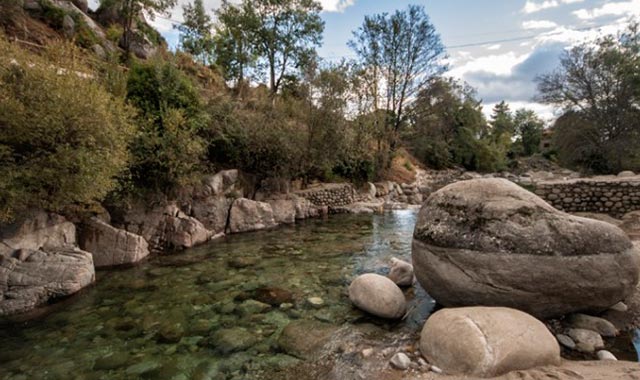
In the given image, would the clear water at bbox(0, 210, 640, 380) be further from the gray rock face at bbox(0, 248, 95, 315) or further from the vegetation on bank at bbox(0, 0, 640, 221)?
the vegetation on bank at bbox(0, 0, 640, 221)

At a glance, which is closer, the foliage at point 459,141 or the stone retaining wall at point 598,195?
the stone retaining wall at point 598,195

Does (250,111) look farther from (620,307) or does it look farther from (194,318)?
(620,307)

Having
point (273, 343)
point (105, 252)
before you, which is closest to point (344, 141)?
point (105, 252)

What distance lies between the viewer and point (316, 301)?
5109 mm

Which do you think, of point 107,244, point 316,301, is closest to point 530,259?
point 316,301

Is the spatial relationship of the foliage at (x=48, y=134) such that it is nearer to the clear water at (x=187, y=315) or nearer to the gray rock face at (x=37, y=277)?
the gray rock face at (x=37, y=277)

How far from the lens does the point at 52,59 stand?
233 inches

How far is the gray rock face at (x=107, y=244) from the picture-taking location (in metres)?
6.71

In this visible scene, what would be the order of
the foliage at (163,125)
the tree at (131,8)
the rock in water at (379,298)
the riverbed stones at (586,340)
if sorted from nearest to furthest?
the riverbed stones at (586,340)
the rock in water at (379,298)
the foliage at (163,125)
the tree at (131,8)

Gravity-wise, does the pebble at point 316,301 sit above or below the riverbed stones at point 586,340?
below

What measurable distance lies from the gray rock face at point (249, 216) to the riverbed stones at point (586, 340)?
9.12 metres

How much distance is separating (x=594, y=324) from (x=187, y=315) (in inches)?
224

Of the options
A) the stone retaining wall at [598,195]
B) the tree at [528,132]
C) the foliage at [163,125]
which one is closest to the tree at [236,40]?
the foliage at [163,125]

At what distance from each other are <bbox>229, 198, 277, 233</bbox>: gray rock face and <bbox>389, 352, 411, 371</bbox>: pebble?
809cm
